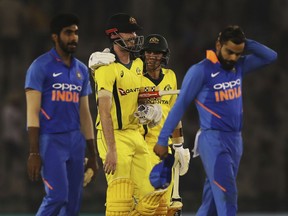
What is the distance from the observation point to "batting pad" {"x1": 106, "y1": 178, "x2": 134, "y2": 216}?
27.8 feet

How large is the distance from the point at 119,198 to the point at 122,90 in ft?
3.03

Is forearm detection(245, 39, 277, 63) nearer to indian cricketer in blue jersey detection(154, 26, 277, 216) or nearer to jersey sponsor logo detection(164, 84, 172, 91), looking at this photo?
indian cricketer in blue jersey detection(154, 26, 277, 216)

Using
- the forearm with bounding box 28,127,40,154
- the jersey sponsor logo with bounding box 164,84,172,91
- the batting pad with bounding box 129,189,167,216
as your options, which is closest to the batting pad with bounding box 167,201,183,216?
the batting pad with bounding box 129,189,167,216

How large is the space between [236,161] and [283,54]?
788 cm

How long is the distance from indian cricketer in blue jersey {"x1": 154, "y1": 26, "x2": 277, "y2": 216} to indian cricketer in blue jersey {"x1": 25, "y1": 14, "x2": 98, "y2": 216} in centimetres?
82

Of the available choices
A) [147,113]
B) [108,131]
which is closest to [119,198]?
[108,131]

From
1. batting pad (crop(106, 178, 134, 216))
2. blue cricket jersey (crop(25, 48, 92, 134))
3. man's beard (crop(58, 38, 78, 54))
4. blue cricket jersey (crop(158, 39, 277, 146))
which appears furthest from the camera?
batting pad (crop(106, 178, 134, 216))

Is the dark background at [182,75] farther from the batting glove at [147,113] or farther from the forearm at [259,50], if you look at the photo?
the forearm at [259,50]

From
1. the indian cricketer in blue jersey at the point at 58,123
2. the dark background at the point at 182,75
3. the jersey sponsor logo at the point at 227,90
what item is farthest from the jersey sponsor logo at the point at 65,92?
the dark background at the point at 182,75

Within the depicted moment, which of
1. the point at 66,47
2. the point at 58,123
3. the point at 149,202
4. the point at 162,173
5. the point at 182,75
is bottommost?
the point at 149,202

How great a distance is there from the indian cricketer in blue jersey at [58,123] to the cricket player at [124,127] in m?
0.23

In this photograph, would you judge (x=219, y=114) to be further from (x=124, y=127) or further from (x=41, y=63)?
(x=41, y=63)

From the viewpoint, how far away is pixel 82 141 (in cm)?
841

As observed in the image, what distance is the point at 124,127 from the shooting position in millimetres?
8750
